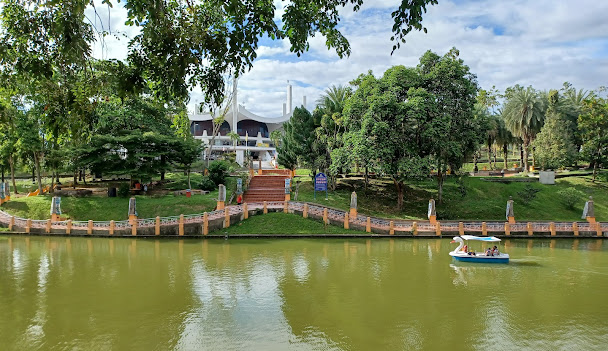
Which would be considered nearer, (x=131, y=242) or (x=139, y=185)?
(x=131, y=242)

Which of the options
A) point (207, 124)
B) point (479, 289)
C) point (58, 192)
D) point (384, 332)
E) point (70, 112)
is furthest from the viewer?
point (207, 124)

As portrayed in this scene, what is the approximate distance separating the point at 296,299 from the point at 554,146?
3298cm

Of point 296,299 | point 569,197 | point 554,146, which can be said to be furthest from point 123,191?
point 554,146

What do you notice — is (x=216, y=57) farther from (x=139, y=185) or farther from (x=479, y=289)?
(x=139, y=185)

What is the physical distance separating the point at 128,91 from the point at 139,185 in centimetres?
2589

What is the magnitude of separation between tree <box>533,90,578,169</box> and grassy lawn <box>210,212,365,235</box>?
22442mm

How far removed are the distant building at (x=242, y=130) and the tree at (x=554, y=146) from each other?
35.7 m

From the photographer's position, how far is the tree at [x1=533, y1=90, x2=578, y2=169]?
35562 mm

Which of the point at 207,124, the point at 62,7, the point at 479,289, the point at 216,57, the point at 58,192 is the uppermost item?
the point at 207,124

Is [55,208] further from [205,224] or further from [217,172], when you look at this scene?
[217,172]

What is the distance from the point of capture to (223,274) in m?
15.5

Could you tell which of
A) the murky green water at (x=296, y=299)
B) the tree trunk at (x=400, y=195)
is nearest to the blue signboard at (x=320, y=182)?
the tree trunk at (x=400, y=195)

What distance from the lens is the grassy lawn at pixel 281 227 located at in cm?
2388

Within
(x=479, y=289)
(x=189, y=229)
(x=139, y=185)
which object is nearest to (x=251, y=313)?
(x=479, y=289)
